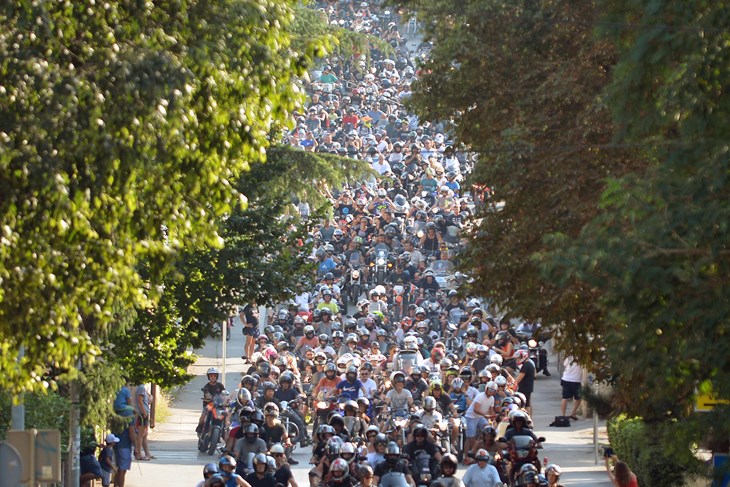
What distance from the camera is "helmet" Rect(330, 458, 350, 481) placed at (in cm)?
1969

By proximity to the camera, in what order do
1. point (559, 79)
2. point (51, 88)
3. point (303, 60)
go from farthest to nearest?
point (559, 79)
point (303, 60)
point (51, 88)

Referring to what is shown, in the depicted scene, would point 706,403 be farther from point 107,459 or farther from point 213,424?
point 213,424

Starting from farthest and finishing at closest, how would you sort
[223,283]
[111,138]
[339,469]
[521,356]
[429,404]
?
[521,356], [429,404], [223,283], [339,469], [111,138]

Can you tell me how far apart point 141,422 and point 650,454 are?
8.90 metres

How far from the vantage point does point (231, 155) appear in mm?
13516

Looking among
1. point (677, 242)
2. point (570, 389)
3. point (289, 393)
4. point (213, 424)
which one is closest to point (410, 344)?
point (570, 389)

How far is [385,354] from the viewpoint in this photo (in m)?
34.2

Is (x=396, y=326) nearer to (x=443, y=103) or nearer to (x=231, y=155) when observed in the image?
(x=443, y=103)

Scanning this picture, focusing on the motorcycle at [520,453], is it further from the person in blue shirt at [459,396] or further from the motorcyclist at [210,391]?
the motorcyclist at [210,391]

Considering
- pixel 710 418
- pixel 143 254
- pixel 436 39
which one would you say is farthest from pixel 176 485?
pixel 710 418

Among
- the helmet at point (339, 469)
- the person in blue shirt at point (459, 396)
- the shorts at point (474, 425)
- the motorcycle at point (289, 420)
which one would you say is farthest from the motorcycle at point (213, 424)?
the helmet at point (339, 469)

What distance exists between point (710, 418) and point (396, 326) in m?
25.3

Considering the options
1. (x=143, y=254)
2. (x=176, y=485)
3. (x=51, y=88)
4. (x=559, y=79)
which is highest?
(x=559, y=79)

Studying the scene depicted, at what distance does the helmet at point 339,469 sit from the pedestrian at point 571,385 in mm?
9023
